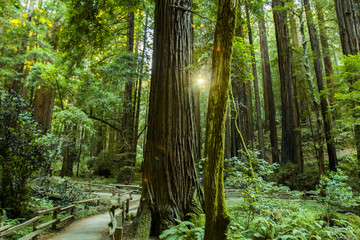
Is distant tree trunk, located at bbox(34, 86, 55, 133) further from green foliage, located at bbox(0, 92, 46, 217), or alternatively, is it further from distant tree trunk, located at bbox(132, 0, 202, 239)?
distant tree trunk, located at bbox(132, 0, 202, 239)

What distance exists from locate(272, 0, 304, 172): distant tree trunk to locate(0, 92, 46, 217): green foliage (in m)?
14.4

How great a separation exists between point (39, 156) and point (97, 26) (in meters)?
5.39

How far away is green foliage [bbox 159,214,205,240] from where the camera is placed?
153 inches

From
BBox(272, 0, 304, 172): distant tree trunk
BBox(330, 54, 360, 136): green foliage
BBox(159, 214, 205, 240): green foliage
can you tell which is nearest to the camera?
BBox(159, 214, 205, 240): green foliage

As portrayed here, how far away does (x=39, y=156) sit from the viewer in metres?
8.02

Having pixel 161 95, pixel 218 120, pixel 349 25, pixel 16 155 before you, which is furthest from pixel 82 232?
pixel 349 25

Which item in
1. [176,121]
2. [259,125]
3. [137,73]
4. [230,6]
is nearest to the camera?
[230,6]

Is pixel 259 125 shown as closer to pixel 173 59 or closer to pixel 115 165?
pixel 115 165

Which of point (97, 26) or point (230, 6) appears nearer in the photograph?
point (230, 6)

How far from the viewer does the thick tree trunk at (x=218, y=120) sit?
2.68 meters

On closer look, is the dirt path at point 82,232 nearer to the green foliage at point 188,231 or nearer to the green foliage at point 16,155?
the green foliage at point 16,155

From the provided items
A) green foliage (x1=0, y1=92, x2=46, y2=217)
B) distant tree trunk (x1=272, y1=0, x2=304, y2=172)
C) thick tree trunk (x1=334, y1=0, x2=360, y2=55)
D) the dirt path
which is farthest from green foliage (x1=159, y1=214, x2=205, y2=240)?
distant tree trunk (x1=272, y1=0, x2=304, y2=172)

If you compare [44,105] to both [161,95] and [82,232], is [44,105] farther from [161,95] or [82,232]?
[161,95]

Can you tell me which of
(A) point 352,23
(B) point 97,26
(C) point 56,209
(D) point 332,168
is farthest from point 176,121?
(D) point 332,168
